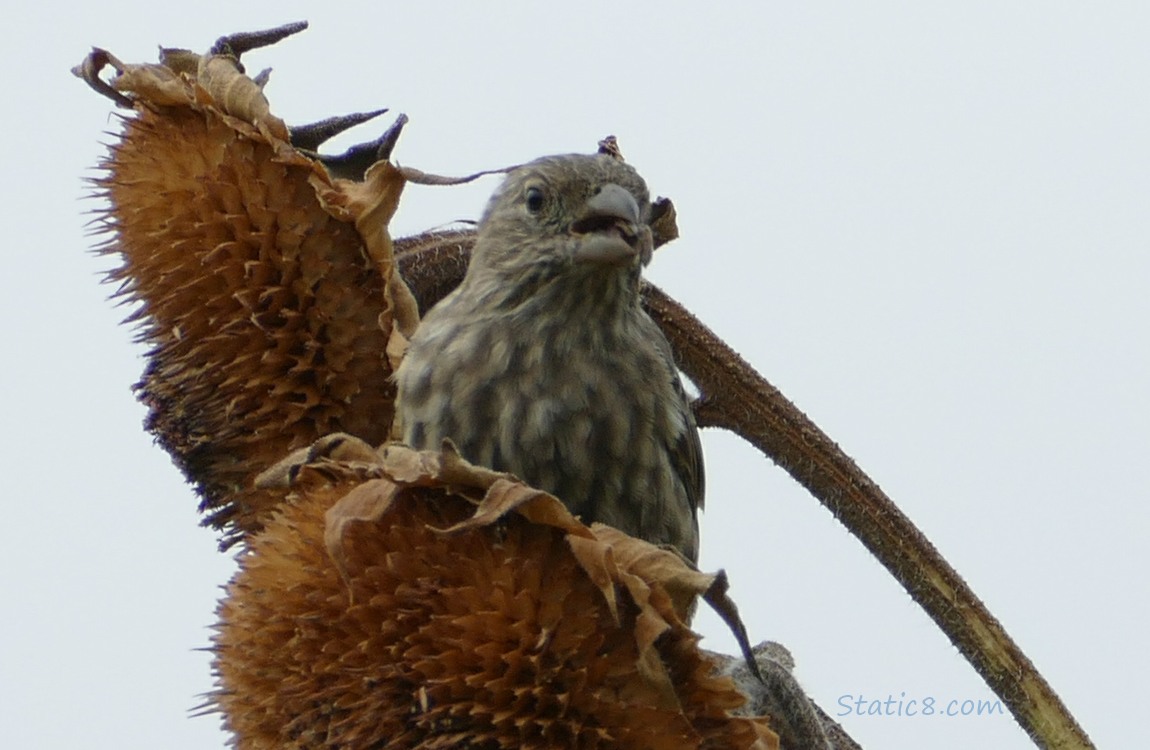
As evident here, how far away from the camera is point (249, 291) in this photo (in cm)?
283

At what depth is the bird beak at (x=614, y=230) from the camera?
2.95 meters

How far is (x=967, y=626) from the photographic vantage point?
2.94 metres

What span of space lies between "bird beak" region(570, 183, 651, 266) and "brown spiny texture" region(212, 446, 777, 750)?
0.87 meters

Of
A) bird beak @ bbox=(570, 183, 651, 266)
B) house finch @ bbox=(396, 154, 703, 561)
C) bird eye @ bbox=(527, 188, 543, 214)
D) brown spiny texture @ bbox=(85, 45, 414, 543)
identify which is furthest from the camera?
bird eye @ bbox=(527, 188, 543, 214)

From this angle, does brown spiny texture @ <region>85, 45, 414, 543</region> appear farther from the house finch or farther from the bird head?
the bird head

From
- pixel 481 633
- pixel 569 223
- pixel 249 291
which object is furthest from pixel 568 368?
pixel 481 633

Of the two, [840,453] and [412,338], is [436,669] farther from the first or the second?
[840,453]

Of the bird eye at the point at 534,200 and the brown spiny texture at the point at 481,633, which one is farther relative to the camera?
the bird eye at the point at 534,200

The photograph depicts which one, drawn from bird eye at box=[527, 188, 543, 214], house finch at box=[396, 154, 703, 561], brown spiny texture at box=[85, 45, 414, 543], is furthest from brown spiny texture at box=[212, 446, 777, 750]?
bird eye at box=[527, 188, 543, 214]

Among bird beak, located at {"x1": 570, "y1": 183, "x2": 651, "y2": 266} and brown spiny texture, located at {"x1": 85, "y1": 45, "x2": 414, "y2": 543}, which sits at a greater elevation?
bird beak, located at {"x1": 570, "y1": 183, "x2": 651, "y2": 266}

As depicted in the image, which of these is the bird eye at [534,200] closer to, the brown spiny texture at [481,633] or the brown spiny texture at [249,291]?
the brown spiny texture at [249,291]

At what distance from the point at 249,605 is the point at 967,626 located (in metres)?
1.36

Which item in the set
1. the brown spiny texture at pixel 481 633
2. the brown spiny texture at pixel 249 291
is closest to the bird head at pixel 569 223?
the brown spiny texture at pixel 249 291

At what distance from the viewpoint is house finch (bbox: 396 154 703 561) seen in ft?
10.1
